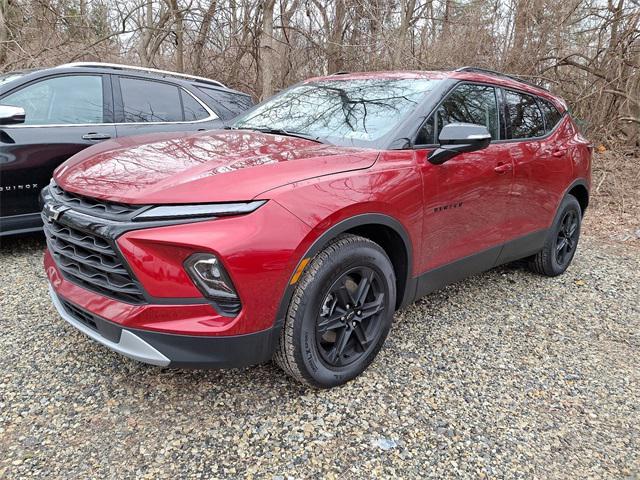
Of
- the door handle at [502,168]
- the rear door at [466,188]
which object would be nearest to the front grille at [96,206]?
the rear door at [466,188]

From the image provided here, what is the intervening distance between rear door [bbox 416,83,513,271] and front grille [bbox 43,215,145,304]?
1670 millimetres

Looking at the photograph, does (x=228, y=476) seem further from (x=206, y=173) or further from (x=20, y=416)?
(x=206, y=173)

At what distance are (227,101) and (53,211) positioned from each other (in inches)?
129

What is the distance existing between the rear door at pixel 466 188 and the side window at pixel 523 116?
0.20 m

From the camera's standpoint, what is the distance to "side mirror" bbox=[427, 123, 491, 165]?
107 inches

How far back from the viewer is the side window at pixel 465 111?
2939 millimetres

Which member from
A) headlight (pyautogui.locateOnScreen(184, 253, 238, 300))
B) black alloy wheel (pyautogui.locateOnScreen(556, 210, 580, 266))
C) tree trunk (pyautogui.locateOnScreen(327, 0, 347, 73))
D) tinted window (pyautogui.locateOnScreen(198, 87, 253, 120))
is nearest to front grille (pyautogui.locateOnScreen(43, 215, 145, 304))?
headlight (pyautogui.locateOnScreen(184, 253, 238, 300))

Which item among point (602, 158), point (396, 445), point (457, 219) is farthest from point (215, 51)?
point (396, 445)

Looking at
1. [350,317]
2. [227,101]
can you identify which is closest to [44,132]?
[227,101]

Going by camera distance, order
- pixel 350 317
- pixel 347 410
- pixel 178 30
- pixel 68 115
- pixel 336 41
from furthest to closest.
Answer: pixel 336 41
pixel 178 30
pixel 68 115
pixel 350 317
pixel 347 410

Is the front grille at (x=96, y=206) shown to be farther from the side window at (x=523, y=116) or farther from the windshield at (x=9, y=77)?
the side window at (x=523, y=116)

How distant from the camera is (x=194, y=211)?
2.00 metres

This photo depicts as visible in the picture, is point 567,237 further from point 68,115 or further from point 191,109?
point 68,115

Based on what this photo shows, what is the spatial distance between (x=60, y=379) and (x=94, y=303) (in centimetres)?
65
